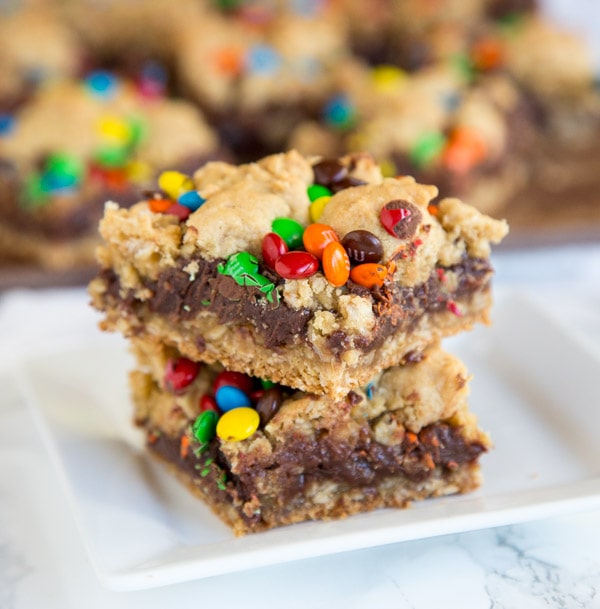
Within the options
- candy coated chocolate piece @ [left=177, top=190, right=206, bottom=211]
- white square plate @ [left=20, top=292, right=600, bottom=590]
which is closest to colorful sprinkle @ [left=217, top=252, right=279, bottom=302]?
candy coated chocolate piece @ [left=177, top=190, right=206, bottom=211]

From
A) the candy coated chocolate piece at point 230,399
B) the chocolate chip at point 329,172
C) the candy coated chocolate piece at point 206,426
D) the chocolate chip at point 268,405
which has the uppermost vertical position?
the chocolate chip at point 329,172

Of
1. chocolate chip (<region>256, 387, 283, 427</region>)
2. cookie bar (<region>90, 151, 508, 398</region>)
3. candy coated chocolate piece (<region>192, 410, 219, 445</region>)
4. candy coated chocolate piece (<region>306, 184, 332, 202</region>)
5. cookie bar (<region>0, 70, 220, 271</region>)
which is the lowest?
cookie bar (<region>0, 70, 220, 271</region>)

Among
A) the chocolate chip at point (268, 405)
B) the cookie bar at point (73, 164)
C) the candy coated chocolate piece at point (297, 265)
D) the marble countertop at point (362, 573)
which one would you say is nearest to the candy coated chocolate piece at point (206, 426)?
the chocolate chip at point (268, 405)

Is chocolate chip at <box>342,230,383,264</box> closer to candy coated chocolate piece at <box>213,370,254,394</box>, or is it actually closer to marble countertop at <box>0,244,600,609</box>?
candy coated chocolate piece at <box>213,370,254,394</box>

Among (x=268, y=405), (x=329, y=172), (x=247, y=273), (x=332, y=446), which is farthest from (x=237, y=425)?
(x=329, y=172)

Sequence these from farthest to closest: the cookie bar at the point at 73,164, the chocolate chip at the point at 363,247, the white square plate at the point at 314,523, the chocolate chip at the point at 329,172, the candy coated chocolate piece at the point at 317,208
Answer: the cookie bar at the point at 73,164
the chocolate chip at the point at 329,172
the candy coated chocolate piece at the point at 317,208
the chocolate chip at the point at 363,247
the white square plate at the point at 314,523

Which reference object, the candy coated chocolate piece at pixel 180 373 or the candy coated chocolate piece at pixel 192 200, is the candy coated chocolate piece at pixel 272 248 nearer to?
the candy coated chocolate piece at pixel 192 200
